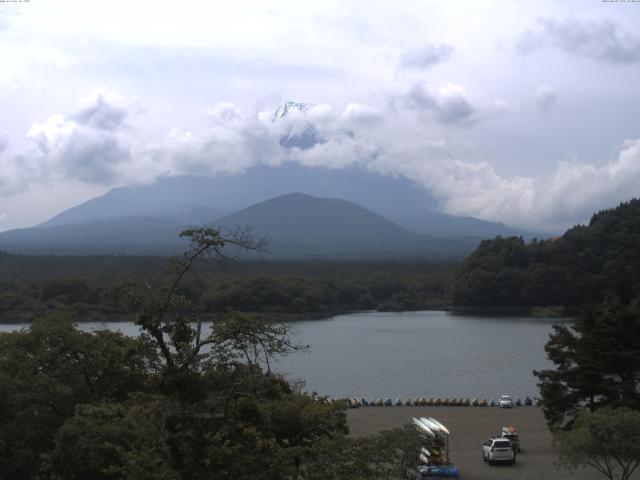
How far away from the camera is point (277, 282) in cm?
5631

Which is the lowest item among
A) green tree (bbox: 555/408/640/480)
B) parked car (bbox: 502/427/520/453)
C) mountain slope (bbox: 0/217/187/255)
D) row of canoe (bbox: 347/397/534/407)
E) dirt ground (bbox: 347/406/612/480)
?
row of canoe (bbox: 347/397/534/407)

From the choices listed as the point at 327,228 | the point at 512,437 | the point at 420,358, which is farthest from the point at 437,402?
the point at 327,228

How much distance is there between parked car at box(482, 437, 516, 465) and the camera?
47.1 feet

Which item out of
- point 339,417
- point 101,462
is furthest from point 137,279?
point 339,417

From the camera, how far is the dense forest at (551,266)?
57250mm

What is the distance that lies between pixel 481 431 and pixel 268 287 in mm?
38274

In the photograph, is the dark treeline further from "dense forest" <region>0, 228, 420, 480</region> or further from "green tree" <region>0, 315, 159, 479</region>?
"dense forest" <region>0, 228, 420, 480</region>

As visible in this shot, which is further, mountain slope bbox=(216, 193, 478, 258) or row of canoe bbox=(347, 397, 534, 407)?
mountain slope bbox=(216, 193, 478, 258)

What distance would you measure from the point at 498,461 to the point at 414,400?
9.09 m

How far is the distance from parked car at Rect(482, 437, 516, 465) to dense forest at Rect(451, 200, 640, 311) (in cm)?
4316

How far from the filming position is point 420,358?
3347cm

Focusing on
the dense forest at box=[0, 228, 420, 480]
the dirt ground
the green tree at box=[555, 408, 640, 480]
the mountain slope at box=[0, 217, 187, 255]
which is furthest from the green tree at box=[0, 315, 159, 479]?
the mountain slope at box=[0, 217, 187, 255]

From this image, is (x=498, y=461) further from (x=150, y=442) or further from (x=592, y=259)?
(x=592, y=259)

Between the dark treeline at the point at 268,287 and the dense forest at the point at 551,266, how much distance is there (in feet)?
12.4
